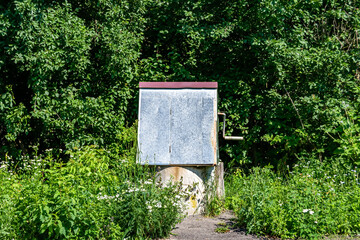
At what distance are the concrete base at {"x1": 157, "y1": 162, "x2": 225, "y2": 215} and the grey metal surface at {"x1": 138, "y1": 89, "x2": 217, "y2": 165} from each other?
150mm

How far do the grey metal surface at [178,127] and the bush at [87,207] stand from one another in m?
0.99

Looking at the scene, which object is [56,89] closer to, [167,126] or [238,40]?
[167,126]

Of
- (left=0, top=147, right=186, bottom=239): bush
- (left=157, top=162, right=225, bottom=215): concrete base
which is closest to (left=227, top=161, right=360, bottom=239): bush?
(left=157, top=162, right=225, bottom=215): concrete base

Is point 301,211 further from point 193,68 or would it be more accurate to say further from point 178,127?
point 193,68

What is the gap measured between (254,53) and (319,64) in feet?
5.40

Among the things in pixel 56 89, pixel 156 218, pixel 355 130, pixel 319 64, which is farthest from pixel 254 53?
pixel 156 218

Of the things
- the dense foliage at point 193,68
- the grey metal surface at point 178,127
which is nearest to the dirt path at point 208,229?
the grey metal surface at point 178,127

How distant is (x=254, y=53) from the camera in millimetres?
9461

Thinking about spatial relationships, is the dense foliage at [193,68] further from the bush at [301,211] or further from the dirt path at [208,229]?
the dirt path at [208,229]

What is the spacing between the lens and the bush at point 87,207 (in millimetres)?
4637

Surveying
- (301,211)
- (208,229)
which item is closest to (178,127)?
(208,229)

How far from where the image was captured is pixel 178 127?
7145 mm

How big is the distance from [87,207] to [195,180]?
8.02 feet

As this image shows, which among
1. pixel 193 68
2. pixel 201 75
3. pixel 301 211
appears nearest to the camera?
pixel 301 211
